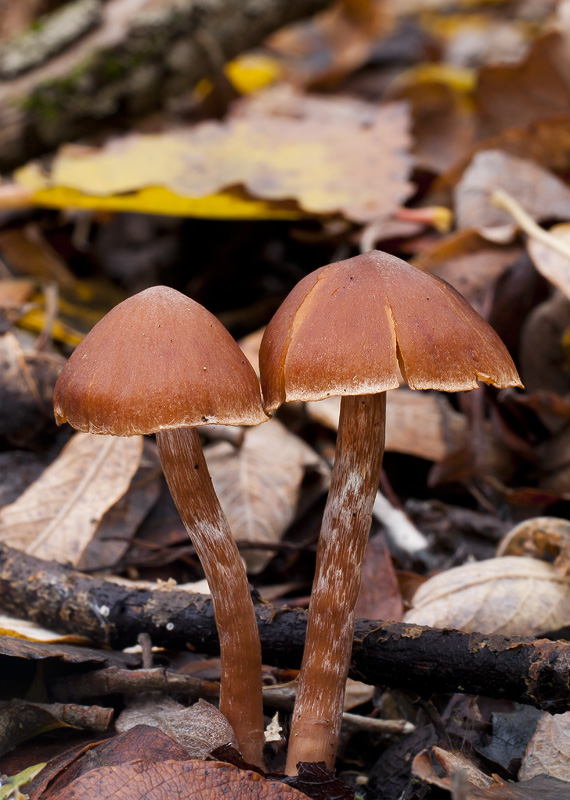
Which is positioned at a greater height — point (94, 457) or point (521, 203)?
point (521, 203)

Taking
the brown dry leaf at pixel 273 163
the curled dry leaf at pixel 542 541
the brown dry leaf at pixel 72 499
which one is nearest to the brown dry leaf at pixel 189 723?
the brown dry leaf at pixel 72 499

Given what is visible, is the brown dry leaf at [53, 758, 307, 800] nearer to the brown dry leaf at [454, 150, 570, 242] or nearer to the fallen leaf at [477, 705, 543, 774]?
the fallen leaf at [477, 705, 543, 774]

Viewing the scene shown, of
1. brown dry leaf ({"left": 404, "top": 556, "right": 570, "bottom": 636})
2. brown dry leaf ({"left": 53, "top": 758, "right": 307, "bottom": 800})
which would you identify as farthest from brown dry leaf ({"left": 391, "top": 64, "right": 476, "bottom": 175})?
brown dry leaf ({"left": 53, "top": 758, "right": 307, "bottom": 800})

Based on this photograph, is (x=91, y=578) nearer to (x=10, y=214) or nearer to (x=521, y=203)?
(x=521, y=203)

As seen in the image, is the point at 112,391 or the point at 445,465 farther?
the point at 445,465

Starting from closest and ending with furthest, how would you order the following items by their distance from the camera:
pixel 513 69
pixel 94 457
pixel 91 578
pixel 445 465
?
pixel 91 578 < pixel 94 457 < pixel 445 465 < pixel 513 69

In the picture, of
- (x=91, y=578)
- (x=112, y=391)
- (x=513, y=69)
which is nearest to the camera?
(x=112, y=391)

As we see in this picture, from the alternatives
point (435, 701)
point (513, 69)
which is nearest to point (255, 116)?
point (513, 69)

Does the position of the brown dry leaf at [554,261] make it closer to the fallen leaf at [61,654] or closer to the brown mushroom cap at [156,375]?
the brown mushroom cap at [156,375]
